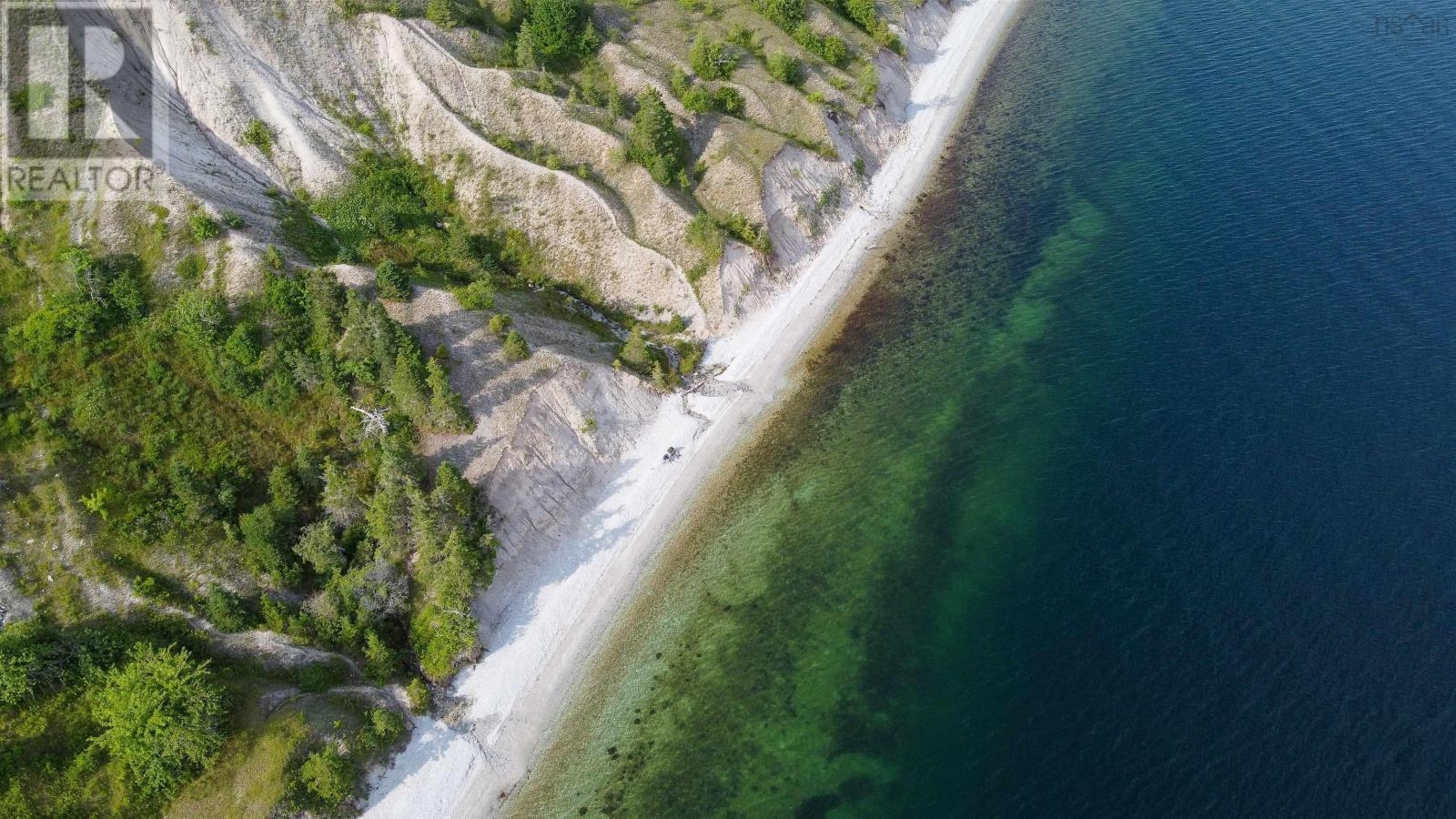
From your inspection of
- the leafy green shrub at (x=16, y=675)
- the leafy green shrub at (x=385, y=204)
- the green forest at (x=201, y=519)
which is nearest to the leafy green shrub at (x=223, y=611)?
the green forest at (x=201, y=519)

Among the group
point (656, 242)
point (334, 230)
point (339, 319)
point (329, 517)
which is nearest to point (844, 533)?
point (656, 242)

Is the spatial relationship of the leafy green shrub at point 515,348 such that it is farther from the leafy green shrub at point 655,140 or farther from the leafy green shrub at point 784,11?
the leafy green shrub at point 784,11

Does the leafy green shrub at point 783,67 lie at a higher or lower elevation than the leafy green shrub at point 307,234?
higher

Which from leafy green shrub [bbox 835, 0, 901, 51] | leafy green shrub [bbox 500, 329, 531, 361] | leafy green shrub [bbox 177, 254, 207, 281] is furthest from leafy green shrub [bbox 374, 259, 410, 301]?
leafy green shrub [bbox 835, 0, 901, 51]

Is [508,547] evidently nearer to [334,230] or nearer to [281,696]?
[281,696]

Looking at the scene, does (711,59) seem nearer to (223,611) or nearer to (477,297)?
(477,297)
